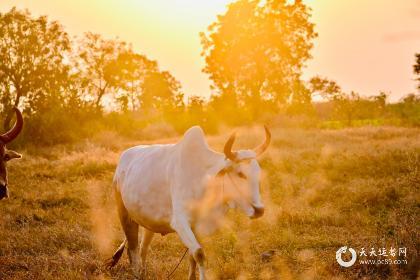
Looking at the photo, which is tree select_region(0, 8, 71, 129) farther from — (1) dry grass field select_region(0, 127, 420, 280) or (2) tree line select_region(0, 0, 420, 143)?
(1) dry grass field select_region(0, 127, 420, 280)

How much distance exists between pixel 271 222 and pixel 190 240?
3.99 meters

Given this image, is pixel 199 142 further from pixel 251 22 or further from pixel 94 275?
pixel 251 22

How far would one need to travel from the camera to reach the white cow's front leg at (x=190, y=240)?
5.15m

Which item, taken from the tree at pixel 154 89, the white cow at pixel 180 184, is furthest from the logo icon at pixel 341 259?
the tree at pixel 154 89

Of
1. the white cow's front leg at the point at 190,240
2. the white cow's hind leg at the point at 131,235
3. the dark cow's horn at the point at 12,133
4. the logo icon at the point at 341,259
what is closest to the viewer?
the white cow's front leg at the point at 190,240

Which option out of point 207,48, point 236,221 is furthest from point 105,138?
point 236,221

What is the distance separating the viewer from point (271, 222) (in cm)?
900

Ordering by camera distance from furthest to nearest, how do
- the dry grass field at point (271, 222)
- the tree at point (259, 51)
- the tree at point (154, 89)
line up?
1. the tree at point (154, 89)
2. the tree at point (259, 51)
3. the dry grass field at point (271, 222)

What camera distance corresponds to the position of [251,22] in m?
42.1

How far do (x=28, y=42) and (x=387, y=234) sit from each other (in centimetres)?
2688

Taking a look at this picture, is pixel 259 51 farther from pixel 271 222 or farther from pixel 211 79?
pixel 271 222

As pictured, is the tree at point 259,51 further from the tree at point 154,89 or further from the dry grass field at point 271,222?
the dry grass field at point 271,222

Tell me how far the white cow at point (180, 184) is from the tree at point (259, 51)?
3341cm

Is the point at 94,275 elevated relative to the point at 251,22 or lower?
lower
